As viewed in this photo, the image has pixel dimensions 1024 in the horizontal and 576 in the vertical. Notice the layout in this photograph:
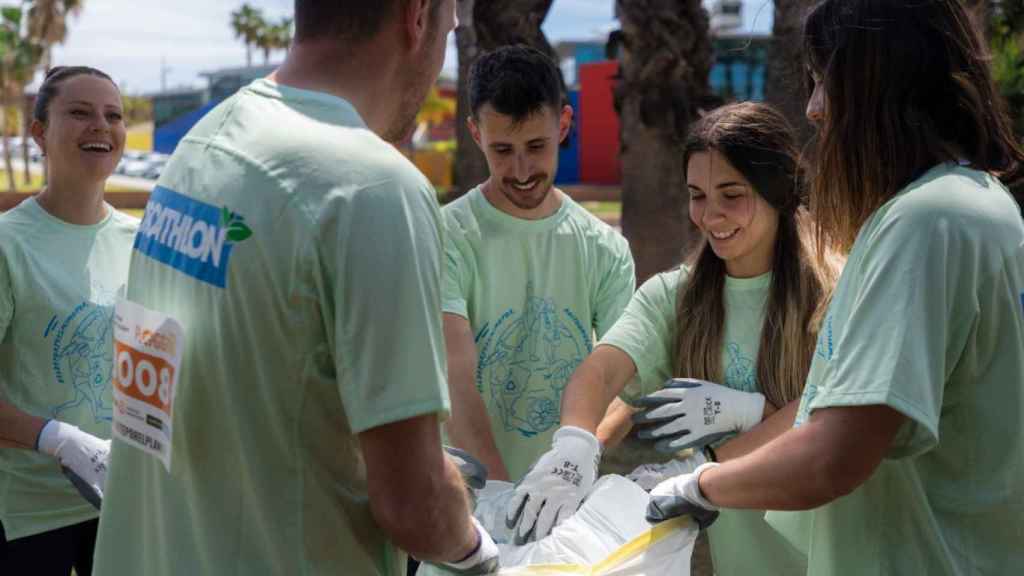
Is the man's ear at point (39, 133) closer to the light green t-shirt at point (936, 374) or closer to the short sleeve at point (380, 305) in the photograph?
the short sleeve at point (380, 305)

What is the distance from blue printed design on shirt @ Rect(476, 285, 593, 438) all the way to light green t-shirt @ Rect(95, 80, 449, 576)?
162 centimetres

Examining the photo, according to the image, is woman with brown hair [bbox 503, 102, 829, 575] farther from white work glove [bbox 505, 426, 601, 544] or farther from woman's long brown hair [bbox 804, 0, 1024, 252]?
woman's long brown hair [bbox 804, 0, 1024, 252]

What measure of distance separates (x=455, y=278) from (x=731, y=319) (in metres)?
0.84

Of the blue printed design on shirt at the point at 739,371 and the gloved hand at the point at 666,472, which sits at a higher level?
the blue printed design on shirt at the point at 739,371

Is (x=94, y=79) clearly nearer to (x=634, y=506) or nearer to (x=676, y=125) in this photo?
(x=634, y=506)

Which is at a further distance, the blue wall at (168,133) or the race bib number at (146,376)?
the blue wall at (168,133)

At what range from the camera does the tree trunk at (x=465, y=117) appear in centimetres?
639

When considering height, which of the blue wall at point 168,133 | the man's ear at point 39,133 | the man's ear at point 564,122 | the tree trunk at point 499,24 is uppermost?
the tree trunk at point 499,24

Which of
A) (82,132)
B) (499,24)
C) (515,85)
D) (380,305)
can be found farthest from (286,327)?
(499,24)

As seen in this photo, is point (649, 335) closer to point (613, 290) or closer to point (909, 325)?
point (613, 290)

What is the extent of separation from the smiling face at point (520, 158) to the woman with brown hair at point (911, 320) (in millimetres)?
1454

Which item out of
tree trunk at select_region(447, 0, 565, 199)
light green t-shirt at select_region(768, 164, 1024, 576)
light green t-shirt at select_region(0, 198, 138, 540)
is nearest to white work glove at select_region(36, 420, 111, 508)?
light green t-shirt at select_region(0, 198, 138, 540)

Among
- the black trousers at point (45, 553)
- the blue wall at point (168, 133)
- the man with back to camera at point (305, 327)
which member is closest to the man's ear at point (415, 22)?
the man with back to camera at point (305, 327)

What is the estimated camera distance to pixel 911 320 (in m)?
1.61
